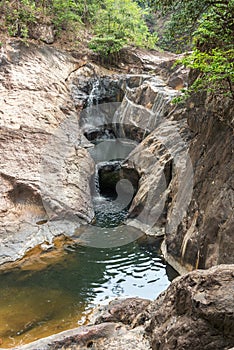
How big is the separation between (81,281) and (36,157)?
16.5 feet

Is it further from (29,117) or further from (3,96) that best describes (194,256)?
(3,96)

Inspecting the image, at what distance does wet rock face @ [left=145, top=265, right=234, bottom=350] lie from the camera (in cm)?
245

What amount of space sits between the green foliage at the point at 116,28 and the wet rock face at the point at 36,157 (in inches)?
155

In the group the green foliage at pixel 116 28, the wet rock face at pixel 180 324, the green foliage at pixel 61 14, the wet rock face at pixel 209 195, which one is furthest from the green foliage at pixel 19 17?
the wet rock face at pixel 180 324

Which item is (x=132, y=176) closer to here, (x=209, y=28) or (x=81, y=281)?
(x=81, y=281)

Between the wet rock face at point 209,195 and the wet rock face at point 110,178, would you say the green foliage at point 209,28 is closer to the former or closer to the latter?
the wet rock face at point 209,195

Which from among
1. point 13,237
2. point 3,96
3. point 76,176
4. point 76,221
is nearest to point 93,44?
point 3,96

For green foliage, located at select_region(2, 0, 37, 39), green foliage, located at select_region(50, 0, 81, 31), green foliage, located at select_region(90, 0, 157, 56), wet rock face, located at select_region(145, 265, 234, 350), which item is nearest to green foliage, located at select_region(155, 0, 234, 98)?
wet rock face, located at select_region(145, 265, 234, 350)

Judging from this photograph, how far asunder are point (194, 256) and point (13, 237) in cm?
492

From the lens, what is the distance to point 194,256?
6.18 metres

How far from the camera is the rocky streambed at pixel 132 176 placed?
2.99 meters

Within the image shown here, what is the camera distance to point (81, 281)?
6840 millimetres

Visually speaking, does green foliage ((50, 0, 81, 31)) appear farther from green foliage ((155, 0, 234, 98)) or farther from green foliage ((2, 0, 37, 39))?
green foliage ((155, 0, 234, 98))

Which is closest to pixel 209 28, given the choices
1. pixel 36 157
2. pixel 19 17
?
pixel 36 157
